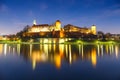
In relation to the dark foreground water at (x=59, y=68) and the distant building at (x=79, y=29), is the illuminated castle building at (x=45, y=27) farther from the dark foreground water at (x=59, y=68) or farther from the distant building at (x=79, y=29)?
the dark foreground water at (x=59, y=68)

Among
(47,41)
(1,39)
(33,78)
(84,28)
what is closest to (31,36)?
(47,41)

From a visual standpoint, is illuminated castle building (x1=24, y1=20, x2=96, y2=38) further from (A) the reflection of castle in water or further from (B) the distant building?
(A) the reflection of castle in water

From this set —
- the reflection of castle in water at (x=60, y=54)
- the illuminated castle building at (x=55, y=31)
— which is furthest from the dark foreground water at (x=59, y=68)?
the illuminated castle building at (x=55, y=31)

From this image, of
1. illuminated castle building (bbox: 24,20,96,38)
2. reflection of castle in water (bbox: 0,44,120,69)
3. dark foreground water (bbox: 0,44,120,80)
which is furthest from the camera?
illuminated castle building (bbox: 24,20,96,38)

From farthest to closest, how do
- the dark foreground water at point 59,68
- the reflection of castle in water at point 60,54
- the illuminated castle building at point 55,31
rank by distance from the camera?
1. the illuminated castle building at point 55,31
2. the reflection of castle in water at point 60,54
3. the dark foreground water at point 59,68

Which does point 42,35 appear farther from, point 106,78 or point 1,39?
point 106,78

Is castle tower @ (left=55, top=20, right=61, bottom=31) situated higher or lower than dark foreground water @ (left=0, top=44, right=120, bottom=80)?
higher

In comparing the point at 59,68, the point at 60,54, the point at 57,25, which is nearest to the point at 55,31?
the point at 57,25

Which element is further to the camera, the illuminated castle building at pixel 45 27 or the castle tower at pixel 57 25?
the illuminated castle building at pixel 45 27

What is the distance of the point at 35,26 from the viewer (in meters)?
125

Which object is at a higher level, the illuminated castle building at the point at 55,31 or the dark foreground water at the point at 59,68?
the illuminated castle building at the point at 55,31

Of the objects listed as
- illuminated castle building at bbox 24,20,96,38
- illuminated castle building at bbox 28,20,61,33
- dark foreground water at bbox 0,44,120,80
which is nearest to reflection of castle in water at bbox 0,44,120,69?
dark foreground water at bbox 0,44,120,80

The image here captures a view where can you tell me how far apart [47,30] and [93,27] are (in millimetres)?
31625

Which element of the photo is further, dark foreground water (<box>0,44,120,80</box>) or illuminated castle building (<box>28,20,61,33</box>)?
illuminated castle building (<box>28,20,61,33</box>)
